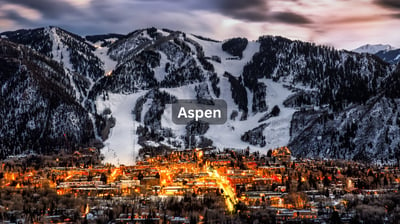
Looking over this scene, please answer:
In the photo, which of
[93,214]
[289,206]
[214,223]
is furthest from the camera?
[289,206]

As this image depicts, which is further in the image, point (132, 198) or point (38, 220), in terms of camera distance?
point (132, 198)

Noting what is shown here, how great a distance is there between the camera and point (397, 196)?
180250 millimetres

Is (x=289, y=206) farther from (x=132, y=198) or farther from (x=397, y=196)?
(x=132, y=198)

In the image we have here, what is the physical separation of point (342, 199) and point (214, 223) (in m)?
48.0

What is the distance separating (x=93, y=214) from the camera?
16700cm

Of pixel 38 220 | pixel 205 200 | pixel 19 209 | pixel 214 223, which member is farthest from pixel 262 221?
pixel 19 209

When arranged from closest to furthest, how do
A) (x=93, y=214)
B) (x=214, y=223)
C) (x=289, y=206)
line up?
(x=214, y=223) < (x=93, y=214) < (x=289, y=206)

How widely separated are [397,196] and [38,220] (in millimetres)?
105291

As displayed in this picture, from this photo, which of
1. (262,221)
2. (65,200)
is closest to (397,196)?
(262,221)

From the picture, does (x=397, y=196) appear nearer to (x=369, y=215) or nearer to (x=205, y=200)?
(x=369, y=215)

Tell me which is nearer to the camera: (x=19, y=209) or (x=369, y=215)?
(x=369, y=215)

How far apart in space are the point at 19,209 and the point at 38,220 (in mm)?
15921

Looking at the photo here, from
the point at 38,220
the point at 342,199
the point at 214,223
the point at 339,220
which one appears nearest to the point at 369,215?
the point at 339,220

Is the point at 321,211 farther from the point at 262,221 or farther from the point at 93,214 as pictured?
the point at 93,214
